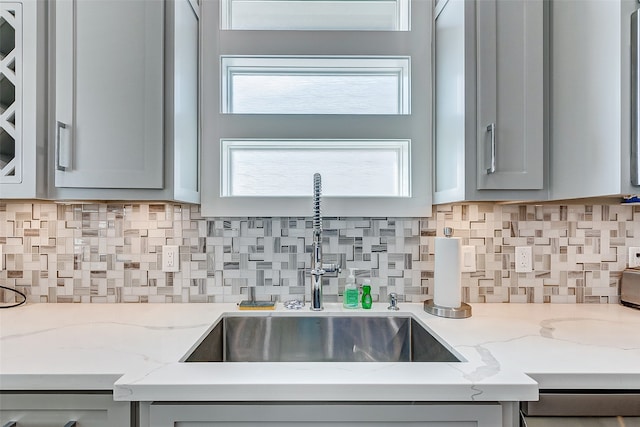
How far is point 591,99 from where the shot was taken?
108 centimetres

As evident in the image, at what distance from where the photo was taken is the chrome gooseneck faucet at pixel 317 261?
1329 millimetres

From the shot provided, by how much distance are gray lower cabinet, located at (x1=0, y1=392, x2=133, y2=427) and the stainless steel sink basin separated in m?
0.50

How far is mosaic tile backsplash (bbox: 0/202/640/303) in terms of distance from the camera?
1.49 meters

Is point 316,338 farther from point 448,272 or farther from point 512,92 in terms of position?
point 512,92

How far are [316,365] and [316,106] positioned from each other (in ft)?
3.73

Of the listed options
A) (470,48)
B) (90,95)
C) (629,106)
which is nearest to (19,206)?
(90,95)

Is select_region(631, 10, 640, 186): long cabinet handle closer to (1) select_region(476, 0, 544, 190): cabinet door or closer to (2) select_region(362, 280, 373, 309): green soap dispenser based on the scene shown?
(1) select_region(476, 0, 544, 190): cabinet door

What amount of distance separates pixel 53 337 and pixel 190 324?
39 centimetres

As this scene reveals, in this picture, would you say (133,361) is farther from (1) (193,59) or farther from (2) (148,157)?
(1) (193,59)

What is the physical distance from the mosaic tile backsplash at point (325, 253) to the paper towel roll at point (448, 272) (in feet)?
0.66

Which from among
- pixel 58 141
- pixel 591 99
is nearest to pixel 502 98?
pixel 591 99

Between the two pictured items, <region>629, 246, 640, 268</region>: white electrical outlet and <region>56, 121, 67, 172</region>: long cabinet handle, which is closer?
<region>56, 121, 67, 172</region>: long cabinet handle

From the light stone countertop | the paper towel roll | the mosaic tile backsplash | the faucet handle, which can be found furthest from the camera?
the mosaic tile backsplash

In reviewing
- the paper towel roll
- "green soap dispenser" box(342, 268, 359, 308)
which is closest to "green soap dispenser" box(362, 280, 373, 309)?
"green soap dispenser" box(342, 268, 359, 308)
